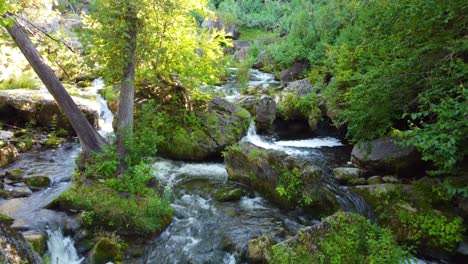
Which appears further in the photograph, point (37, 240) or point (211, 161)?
point (211, 161)

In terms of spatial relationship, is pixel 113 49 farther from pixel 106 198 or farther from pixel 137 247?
pixel 137 247

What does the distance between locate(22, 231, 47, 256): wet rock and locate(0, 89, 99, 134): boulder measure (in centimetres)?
710

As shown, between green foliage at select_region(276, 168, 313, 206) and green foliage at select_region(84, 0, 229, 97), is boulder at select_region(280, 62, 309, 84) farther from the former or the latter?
green foliage at select_region(276, 168, 313, 206)

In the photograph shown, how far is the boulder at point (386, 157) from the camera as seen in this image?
7.98m

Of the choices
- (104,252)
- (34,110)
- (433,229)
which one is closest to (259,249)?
(104,252)

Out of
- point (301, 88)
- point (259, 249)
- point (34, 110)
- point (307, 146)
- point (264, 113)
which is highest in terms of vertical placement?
point (301, 88)

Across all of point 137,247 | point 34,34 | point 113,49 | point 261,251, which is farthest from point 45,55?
point 261,251

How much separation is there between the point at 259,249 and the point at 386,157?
4.33 metres

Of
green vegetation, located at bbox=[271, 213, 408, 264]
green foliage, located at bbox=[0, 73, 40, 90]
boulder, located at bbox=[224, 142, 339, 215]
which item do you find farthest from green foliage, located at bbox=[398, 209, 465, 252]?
green foliage, located at bbox=[0, 73, 40, 90]

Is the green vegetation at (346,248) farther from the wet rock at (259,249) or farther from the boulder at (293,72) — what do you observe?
the boulder at (293,72)

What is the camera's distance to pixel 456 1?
610cm

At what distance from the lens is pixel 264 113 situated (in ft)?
46.2

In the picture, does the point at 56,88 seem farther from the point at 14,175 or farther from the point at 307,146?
the point at 307,146

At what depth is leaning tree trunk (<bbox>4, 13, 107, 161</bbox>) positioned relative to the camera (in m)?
7.39
